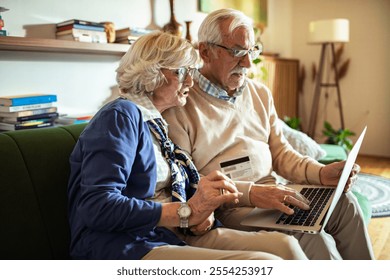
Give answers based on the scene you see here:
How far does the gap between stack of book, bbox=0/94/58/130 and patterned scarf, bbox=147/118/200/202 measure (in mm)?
1172

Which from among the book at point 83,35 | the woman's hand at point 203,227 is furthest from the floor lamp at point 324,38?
the woman's hand at point 203,227

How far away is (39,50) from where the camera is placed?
2.54m

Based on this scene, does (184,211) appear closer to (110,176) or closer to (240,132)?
(110,176)

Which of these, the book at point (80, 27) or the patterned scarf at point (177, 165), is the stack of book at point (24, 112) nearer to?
the book at point (80, 27)

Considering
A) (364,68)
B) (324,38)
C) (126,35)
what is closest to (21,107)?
(126,35)

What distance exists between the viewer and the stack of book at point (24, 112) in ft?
7.30

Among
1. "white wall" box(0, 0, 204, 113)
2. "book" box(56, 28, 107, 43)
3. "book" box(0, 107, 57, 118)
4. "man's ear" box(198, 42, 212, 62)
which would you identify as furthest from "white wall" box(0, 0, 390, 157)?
"man's ear" box(198, 42, 212, 62)

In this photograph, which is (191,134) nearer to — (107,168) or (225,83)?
(225,83)

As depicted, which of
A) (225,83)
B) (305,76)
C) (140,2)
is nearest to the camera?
(225,83)

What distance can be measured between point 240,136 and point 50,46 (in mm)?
1331

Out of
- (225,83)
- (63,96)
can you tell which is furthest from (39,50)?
(225,83)

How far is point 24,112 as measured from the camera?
227 centimetres

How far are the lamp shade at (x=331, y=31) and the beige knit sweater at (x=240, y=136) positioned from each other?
3.13 m
